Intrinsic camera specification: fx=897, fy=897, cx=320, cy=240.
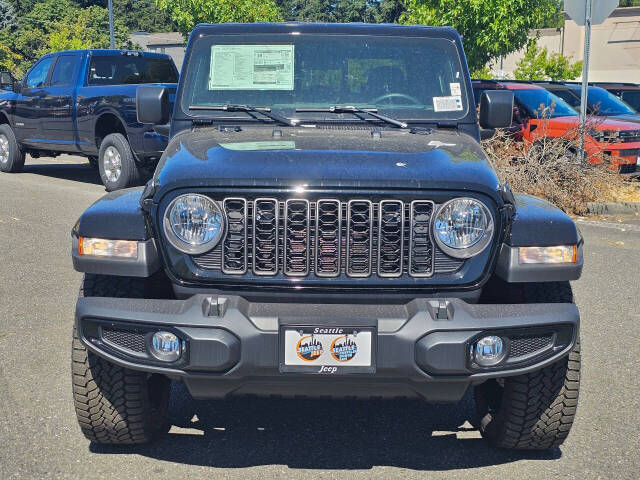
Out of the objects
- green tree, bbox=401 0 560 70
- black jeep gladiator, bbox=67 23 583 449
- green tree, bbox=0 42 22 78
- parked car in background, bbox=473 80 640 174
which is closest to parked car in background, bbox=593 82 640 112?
green tree, bbox=401 0 560 70

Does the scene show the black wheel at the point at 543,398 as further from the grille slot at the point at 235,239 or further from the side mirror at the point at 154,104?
the side mirror at the point at 154,104

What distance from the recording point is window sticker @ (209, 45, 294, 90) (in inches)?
187

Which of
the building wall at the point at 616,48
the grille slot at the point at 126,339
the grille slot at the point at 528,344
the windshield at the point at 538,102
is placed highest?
the grille slot at the point at 126,339

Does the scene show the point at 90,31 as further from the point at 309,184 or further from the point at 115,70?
the point at 309,184

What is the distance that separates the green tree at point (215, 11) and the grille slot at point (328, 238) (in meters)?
22.4

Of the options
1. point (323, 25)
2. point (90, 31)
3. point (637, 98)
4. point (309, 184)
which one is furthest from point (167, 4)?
point (90, 31)

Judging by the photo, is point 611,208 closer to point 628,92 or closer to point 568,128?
point 568,128

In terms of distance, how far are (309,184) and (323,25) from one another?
191 cm

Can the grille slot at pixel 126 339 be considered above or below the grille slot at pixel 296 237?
below

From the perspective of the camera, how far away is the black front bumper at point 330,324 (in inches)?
131

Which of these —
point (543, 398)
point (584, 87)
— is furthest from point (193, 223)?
point (584, 87)

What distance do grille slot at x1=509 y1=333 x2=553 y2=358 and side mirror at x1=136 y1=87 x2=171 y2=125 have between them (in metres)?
2.49

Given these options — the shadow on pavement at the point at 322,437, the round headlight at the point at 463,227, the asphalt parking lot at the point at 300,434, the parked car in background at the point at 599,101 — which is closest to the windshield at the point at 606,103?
the parked car in background at the point at 599,101

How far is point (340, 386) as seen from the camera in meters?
3.51
